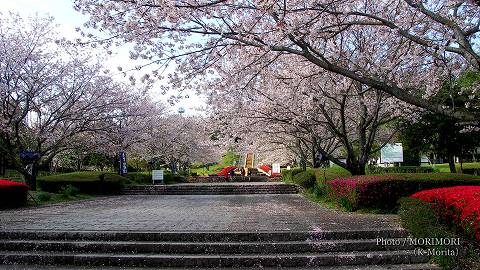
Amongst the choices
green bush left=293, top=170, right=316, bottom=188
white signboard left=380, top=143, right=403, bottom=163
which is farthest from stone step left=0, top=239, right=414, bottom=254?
white signboard left=380, top=143, right=403, bottom=163

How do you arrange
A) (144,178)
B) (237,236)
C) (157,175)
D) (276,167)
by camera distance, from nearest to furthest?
1. (237,236)
2. (157,175)
3. (144,178)
4. (276,167)

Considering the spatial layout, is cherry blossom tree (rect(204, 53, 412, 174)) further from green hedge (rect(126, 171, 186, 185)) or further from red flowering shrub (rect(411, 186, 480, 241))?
green hedge (rect(126, 171, 186, 185))

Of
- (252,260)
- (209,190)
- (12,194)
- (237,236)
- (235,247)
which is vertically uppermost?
(12,194)

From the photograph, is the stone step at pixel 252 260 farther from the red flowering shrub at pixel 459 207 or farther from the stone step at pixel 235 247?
the red flowering shrub at pixel 459 207

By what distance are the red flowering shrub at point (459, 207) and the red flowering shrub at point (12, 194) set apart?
37.6ft

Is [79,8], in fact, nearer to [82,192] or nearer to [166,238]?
[166,238]

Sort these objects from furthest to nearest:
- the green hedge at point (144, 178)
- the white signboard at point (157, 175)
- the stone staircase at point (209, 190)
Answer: the green hedge at point (144, 178) < the white signboard at point (157, 175) < the stone staircase at point (209, 190)

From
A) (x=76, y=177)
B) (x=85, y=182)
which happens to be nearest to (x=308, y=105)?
(x=85, y=182)

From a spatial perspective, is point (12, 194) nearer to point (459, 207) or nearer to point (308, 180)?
point (308, 180)

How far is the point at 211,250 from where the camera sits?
646 centimetres

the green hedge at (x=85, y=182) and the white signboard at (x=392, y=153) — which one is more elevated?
the white signboard at (x=392, y=153)

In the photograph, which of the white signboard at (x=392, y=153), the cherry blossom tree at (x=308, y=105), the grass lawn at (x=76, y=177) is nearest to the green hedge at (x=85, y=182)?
the grass lawn at (x=76, y=177)

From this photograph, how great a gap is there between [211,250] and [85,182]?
45.4 ft

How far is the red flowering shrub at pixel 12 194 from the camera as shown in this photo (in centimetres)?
1183
